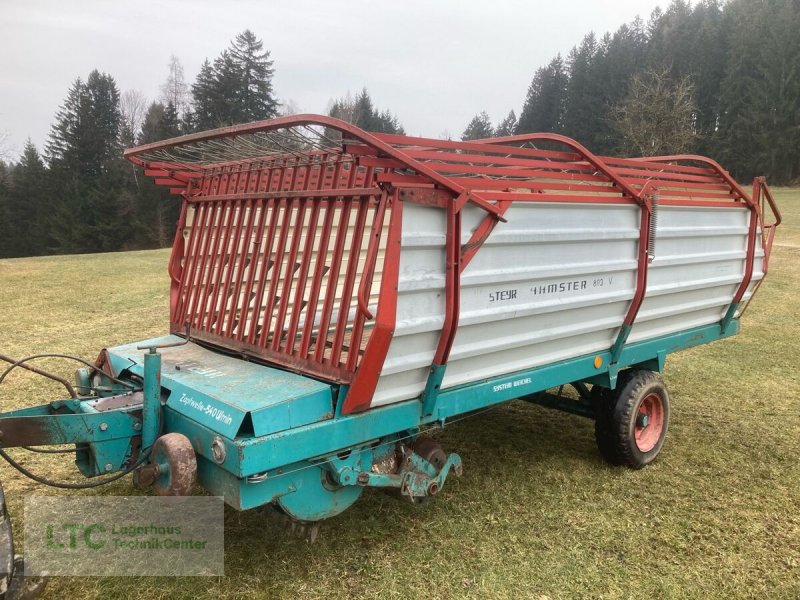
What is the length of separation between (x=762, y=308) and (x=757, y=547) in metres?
8.27

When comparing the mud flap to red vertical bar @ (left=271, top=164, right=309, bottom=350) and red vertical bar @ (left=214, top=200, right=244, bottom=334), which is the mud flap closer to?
red vertical bar @ (left=271, top=164, right=309, bottom=350)

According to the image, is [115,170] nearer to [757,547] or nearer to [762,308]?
[762,308]

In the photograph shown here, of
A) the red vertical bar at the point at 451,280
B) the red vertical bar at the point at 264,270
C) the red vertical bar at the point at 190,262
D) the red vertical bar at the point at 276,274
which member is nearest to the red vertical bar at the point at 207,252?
the red vertical bar at the point at 190,262

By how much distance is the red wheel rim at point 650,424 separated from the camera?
4.50 m

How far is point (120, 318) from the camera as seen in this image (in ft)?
29.4

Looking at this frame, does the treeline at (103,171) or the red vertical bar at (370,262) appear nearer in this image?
the red vertical bar at (370,262)

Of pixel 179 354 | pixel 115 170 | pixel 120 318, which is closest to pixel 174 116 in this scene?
pixel 115 170

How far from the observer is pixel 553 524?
362 centimetres

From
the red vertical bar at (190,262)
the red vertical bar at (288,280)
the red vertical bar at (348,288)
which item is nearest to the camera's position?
the red vertical bar at (348,288)

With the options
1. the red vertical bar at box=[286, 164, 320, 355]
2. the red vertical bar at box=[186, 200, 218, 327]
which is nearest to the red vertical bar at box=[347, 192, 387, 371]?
the red vertical bar at box=[286, 164, 320, 355]

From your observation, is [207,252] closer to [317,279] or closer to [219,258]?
[219,258]

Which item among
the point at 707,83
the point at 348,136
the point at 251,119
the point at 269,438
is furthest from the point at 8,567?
the point at 707,83

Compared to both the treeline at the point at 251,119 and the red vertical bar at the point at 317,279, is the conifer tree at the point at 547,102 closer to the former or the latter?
the treeline at the point at 251,119

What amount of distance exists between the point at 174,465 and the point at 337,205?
1469mm
